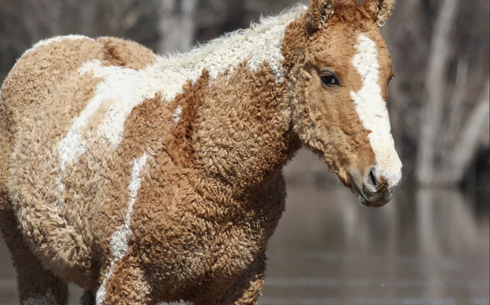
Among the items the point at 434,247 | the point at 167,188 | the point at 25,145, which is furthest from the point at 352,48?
the point at 434,247

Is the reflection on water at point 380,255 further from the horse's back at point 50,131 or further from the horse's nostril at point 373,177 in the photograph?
the horse's nostril at point 373,177

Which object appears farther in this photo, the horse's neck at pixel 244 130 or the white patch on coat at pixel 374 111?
the horse's neck at pixel 244 130

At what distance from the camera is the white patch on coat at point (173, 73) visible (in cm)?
385

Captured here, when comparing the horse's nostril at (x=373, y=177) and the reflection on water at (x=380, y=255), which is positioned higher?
the reflection on water at (x=380, y=255)

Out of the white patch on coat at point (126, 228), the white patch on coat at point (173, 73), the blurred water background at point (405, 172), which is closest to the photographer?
the white patch on coat at point (173, 73)

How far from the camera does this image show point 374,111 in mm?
3406

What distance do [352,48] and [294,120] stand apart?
0.40 m

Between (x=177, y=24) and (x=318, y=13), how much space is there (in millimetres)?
15908

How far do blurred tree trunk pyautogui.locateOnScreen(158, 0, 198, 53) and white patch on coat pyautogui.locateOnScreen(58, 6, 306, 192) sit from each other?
47.5ft

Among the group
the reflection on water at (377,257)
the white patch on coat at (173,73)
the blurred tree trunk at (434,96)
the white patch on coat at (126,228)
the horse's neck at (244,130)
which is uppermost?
the blurred tree trunk at (434,96)

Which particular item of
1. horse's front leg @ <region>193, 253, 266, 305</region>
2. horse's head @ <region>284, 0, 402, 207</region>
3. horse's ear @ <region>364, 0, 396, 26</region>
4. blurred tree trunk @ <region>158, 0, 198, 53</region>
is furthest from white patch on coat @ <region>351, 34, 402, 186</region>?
blurred tree trunk @ <region>158, 0, 198, 53</region>

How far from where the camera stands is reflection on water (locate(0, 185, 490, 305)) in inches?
329

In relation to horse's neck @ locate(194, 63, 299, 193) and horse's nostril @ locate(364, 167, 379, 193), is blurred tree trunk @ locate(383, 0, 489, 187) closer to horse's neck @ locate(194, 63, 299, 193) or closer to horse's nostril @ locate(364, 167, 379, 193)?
horse's neck @ locate(194, 63, 299, 193)

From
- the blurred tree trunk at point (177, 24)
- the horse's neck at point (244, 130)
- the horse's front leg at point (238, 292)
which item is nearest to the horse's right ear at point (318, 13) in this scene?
the horse's neck at point (244, 130)
